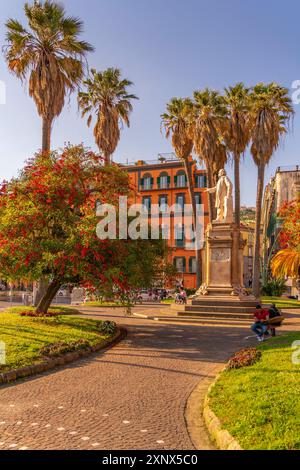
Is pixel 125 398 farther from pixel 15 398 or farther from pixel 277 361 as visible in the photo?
pixel 277 361

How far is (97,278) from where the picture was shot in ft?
47.8

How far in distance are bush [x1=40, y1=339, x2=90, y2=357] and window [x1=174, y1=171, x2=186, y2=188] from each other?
49.1 m

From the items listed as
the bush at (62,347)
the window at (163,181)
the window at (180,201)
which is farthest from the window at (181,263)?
the bush at (62,347)

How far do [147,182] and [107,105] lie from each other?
1325 inches

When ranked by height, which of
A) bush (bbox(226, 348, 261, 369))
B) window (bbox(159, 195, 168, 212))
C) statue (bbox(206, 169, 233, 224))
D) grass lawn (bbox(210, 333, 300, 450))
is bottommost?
bush (bbox(226, 348, 261, 369))

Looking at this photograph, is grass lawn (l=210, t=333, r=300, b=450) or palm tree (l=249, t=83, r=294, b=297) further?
palm tree (l=249, t=83, r=294, b=297)

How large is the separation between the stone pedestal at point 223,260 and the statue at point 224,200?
1.28ft

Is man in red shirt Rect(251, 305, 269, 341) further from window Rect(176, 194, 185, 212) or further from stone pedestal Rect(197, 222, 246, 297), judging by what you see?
window Rect(176, 194, 185, 212)

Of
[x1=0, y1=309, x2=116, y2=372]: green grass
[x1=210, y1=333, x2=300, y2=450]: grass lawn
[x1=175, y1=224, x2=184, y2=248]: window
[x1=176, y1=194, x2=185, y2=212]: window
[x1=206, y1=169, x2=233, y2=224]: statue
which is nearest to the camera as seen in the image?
[x1=210, y1=333, x2=300, y2=450]: grass lawn

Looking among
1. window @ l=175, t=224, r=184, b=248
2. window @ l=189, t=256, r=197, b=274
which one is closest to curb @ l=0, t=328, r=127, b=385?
window @ l=189, t=256, r=197, b=274

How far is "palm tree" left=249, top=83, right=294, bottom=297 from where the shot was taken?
31.8 meters

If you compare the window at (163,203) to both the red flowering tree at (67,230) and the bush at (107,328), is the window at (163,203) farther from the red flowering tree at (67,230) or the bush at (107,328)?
the bush at (107,328)

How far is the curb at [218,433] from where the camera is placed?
528cm
